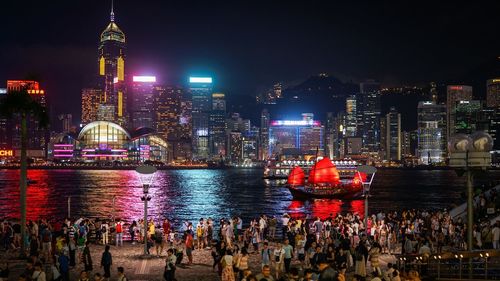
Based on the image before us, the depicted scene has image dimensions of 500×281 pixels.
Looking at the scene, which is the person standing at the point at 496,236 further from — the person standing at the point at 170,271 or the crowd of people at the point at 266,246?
the person standing at the point at 170,271

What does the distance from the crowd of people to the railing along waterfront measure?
495mm

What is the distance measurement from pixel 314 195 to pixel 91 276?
7023 cm

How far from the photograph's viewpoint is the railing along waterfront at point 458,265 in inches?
678

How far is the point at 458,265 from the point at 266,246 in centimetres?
600

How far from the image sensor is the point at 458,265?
17.9 meters

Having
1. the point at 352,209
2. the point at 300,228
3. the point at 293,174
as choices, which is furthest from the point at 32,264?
the point at 293,174

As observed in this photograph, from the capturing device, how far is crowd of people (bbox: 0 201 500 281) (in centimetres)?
1805

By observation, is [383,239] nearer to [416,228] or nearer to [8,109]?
[416,228]

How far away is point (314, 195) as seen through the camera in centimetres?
8988

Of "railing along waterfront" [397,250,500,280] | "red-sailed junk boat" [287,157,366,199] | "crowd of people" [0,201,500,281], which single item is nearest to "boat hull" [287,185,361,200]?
"red-sailed junk boat" [287,157,366,199]

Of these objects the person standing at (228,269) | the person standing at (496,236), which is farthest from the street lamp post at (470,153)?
the person standing at (228,269)

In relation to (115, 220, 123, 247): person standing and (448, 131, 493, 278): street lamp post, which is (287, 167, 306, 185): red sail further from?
(448, 131, 493, 278): street lamp post

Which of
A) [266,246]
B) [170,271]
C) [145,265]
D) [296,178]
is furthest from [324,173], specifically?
[170,271]

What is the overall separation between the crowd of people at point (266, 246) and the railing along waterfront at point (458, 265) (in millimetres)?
Answer: 495
